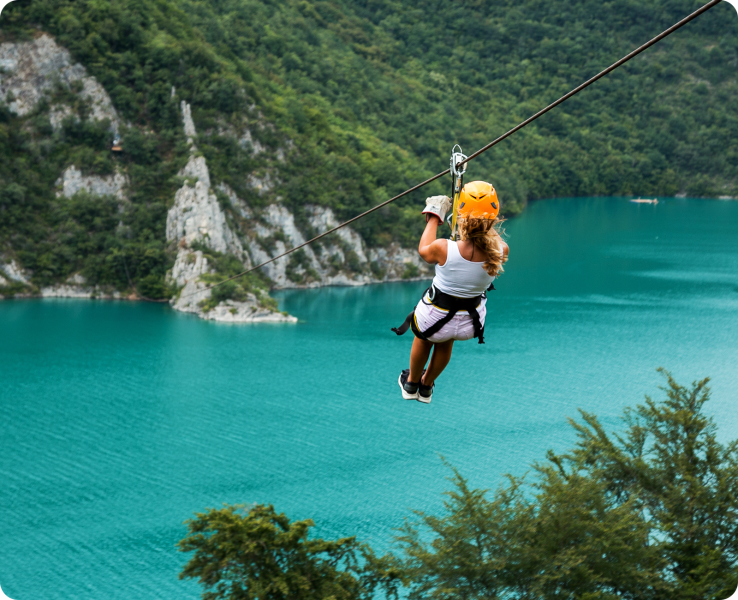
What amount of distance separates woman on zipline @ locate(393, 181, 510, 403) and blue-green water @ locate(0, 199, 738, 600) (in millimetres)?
19006

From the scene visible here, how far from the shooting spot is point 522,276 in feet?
203

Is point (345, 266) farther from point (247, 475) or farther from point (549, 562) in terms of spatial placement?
point (549, 562)

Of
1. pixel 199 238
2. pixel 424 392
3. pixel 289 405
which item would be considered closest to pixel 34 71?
pixel 199 238

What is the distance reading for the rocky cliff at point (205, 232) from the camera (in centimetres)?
5066

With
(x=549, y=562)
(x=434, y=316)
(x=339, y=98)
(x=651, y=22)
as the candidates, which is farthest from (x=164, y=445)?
(x=651, y=22)

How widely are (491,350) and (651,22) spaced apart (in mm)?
99117

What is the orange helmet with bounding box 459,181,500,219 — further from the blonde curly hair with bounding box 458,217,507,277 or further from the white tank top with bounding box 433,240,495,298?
the white tank top with bounding box 433,240,495,298

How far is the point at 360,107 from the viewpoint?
7844 cm

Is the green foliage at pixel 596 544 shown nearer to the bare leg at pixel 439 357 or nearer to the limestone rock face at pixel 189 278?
the bare leg at pixel 439 357

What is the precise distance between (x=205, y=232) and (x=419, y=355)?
158 feet

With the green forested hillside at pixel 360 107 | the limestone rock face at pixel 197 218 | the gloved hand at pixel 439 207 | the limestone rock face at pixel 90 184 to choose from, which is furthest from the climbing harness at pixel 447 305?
the limestone rock face at pixel 90 184

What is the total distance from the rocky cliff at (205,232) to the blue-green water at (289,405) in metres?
1.77

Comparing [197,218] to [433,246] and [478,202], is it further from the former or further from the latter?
[478,202]

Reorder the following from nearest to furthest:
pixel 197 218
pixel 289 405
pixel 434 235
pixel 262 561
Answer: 1. pixel 434 235
2. pixel 262 561
3. pixel 289 405
4. pixel 197 218
